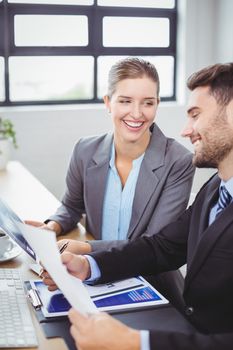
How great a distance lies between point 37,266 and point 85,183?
56 centimetres

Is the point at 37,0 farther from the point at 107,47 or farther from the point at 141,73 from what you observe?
the point at 141,73

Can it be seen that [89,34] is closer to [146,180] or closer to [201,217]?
[146,180]

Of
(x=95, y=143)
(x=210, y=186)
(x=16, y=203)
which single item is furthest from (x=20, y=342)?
(x=16, y=203)

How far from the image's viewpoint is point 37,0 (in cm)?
465

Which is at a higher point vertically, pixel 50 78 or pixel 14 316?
pixel 50 78

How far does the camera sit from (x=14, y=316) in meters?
1.44

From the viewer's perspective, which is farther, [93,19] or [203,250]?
[93,19]

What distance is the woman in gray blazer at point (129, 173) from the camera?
2217 mm

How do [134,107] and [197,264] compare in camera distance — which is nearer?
[197,264]

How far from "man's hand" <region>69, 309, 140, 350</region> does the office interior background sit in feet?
11.8

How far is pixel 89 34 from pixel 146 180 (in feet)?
9.70

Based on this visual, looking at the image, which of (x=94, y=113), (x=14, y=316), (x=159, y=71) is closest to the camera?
(x=14, y=316)

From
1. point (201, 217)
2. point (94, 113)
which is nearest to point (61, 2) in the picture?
point (94, 113)

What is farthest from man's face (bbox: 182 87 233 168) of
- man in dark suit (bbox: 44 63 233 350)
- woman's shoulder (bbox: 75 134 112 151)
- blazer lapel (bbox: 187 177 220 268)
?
woman's shoulder (bbox: 75 134 112 151)
